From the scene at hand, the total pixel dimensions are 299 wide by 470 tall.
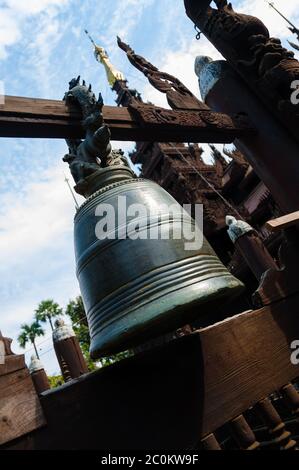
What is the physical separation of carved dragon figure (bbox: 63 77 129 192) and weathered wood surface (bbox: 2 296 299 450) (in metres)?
0.89

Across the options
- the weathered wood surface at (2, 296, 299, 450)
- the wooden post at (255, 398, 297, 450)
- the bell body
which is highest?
the bell body

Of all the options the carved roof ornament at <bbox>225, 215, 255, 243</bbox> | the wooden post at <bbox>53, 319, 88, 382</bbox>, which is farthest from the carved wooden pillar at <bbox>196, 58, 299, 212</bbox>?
the wooden post at <bbox>53, 319, 88, 382</bbox>

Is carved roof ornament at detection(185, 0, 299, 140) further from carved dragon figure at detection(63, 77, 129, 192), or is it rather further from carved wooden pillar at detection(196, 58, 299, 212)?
carved dragon figure at detection(63, 77, 129, 192)

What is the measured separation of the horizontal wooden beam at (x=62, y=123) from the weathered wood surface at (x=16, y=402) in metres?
1.33

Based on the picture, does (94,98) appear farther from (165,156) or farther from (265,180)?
(165,156)

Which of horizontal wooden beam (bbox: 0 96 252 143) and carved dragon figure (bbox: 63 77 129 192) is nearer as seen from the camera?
carved dragon figure (bbox: 63 77 129 192)

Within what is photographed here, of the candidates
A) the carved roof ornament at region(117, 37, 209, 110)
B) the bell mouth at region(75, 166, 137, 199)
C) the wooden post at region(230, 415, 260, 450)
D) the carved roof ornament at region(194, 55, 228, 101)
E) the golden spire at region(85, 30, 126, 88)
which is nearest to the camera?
the wooden post at region(230, 415, 260, 450)

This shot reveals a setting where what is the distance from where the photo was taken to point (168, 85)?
3256 millimetres

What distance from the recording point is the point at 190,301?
1.04m

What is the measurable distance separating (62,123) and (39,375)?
5482mm

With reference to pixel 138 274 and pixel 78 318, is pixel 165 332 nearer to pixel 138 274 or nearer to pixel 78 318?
pixel 138 274

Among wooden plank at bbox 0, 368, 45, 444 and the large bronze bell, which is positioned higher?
the large bronze bell

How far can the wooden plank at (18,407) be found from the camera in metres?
0.92

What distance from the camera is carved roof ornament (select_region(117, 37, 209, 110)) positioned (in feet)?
9.70
